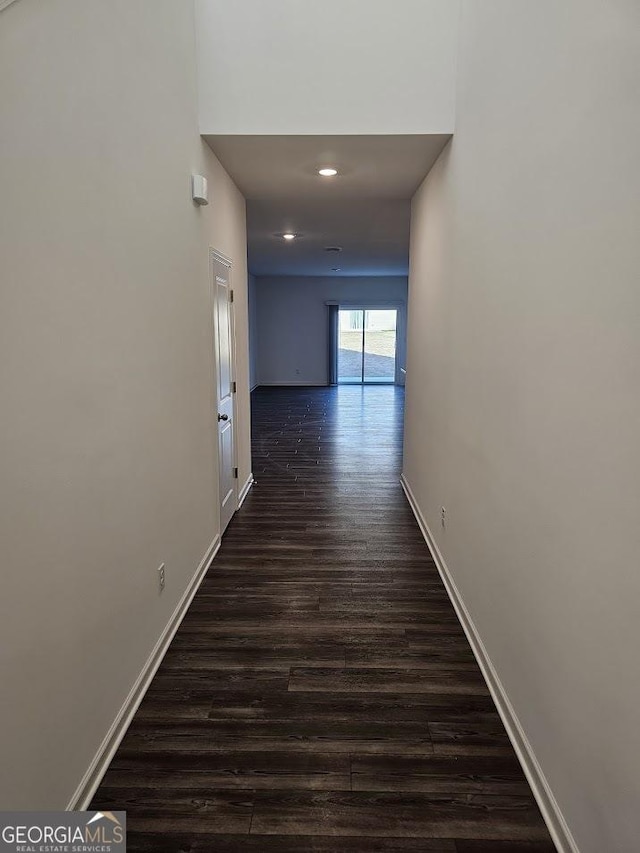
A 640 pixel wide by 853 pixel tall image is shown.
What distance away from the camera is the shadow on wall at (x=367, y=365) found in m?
14.4

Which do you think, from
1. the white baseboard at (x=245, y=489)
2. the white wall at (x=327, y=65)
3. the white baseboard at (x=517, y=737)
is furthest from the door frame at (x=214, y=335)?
the white baseboard at (x=517, y=737)

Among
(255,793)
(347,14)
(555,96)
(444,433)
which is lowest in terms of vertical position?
(255,793)

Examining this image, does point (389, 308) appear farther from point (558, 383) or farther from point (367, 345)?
point (558, 383)

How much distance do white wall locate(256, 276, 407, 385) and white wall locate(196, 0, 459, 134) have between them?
1032 cm

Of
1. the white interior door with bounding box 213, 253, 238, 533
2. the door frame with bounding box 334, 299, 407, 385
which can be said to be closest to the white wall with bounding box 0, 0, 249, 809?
the white interior door with bounding box 213, 253, 238, 533

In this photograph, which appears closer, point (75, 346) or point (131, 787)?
point (75, 346)

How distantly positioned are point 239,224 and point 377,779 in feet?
14.2

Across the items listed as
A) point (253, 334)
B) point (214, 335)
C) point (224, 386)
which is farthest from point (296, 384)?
point (214, 335)

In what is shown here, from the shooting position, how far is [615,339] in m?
1.44

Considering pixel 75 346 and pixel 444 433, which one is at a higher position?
pixel 75 346

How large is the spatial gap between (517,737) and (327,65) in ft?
11.9

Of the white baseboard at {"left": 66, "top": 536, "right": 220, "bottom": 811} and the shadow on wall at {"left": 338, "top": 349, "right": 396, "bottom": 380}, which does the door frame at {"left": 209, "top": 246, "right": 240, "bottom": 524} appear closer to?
the white baseboard at {"left": 66, "top": 536, "right": 220, "bottom": 811}

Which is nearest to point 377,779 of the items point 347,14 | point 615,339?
point 615,339

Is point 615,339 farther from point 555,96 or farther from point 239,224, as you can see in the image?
point 239,224
